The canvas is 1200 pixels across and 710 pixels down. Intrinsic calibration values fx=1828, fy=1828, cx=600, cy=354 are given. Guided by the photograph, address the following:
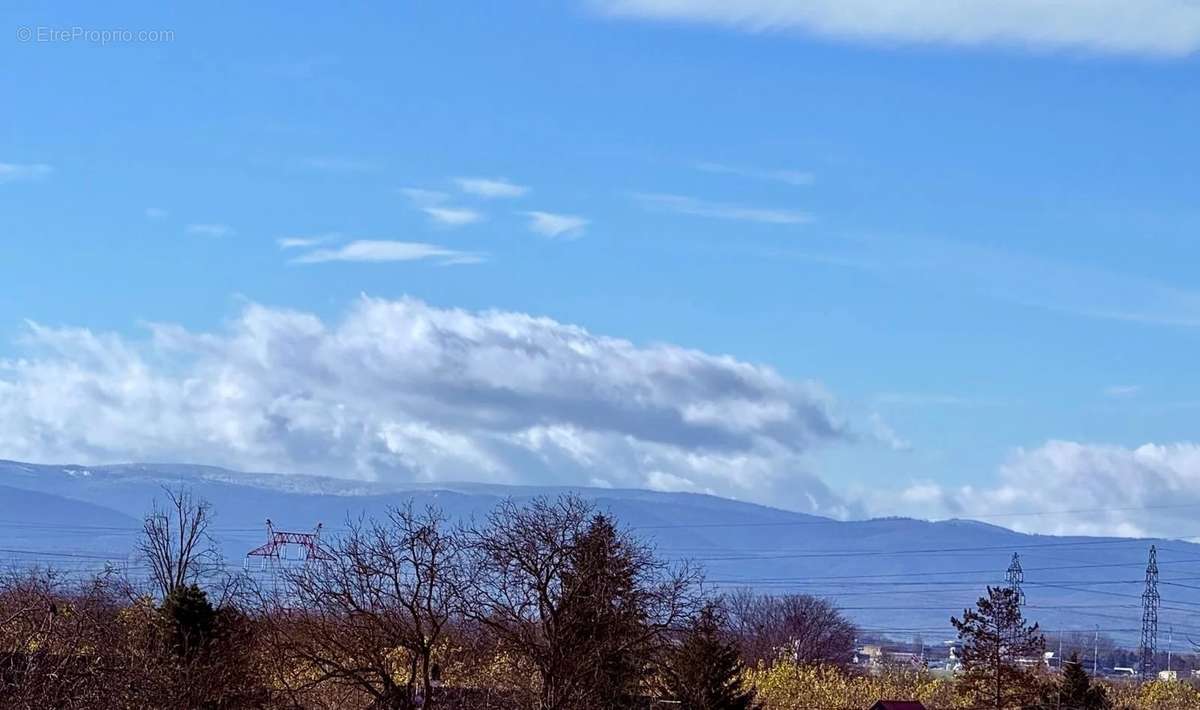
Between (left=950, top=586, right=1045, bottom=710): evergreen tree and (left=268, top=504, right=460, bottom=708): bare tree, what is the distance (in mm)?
33849

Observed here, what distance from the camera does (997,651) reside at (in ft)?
247

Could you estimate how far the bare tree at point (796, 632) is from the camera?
12788 cm

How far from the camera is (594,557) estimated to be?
48.1m

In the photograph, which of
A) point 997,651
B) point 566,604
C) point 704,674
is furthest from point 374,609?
point 997,651

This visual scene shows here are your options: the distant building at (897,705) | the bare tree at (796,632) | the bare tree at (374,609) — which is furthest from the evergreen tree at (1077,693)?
the bare tree at (796,632)

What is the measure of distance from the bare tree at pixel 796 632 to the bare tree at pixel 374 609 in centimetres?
6543

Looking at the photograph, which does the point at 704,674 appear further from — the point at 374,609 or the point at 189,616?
the point at 189,616

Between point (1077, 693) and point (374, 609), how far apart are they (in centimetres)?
3423

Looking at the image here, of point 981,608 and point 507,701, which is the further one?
point 981,608

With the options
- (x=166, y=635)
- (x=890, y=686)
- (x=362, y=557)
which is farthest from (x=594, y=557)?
(x=890, y=686)

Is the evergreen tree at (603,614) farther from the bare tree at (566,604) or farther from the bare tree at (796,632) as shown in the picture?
the bare tree at (796,632)

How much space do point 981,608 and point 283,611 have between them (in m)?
36.3

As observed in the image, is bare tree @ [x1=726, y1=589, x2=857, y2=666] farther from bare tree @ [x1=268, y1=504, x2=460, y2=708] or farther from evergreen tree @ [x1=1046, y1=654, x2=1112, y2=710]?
bare tree @ [x1=268, y1=504, x2=460, y2=708]

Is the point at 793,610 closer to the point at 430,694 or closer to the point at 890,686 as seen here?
the point at 890,686
